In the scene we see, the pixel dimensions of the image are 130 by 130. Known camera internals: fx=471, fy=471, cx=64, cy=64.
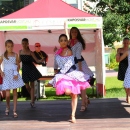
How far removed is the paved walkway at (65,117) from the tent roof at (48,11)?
2199 millimetres

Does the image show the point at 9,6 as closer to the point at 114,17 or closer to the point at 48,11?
the point at 114,17

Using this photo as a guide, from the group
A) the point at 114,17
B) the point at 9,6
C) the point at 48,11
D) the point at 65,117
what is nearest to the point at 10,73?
the point at 65,117

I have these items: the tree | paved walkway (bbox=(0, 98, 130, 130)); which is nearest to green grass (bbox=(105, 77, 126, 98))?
the tree

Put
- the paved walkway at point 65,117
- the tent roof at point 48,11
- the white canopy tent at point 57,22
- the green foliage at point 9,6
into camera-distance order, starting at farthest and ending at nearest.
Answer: the green foliage at point 9,6 → the tent roof at point 48,11 → the white canopy tent at point 57,22 → the paved walkway at point 65,117

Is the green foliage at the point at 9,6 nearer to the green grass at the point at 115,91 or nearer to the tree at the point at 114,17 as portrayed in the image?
the green grass at the point at 115,91

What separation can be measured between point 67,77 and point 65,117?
1161mm

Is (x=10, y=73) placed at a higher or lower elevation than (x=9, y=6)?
lower

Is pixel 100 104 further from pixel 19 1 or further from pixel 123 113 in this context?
pixel 19 1

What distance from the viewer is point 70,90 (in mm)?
8758

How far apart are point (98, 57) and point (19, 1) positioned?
1112 centimetres

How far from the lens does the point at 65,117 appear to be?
9.69 meters

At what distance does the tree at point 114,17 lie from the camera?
48.2 ft

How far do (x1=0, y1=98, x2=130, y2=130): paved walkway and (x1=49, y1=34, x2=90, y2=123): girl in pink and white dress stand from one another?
1.48 ft

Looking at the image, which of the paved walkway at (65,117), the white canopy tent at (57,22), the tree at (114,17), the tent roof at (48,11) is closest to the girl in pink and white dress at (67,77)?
the paved walkway at (65,117)
